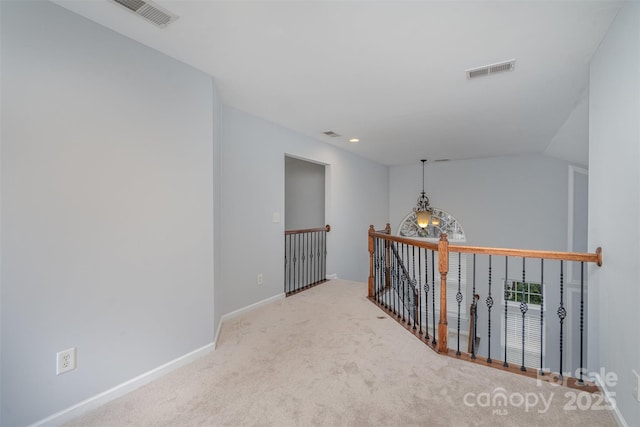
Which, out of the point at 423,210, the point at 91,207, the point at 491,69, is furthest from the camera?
the point at 423,210

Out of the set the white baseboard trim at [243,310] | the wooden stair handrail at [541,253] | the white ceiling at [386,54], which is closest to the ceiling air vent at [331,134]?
the white ceiling at [386,54]

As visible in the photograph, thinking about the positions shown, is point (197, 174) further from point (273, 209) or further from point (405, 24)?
point (405, 24)

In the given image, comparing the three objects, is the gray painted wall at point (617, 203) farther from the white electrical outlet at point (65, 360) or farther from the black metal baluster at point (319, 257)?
the black metal baluster at point (319, 257)

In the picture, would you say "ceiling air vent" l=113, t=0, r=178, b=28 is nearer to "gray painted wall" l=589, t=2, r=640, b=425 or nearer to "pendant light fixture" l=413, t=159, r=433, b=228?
"gray painted wall" l=589, t=2, r=640, b=425

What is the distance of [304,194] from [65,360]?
5120mm

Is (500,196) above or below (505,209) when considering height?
above

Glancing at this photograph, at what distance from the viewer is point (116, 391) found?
1.95 m

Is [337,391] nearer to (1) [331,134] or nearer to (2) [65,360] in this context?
(2) [65,360]

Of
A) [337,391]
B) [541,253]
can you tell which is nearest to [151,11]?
[337,391]

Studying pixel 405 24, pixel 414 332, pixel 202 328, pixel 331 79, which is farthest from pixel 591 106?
pixel 202 328

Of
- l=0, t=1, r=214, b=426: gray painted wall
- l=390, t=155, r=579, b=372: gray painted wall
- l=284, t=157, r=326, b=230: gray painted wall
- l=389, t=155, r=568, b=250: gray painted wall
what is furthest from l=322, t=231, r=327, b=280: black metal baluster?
l=390, t=155, r=579, b=372: gray painted wall

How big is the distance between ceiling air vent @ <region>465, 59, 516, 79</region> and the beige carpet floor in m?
Result: 2.48

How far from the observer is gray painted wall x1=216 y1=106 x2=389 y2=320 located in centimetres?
338

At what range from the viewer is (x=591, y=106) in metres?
2.19
